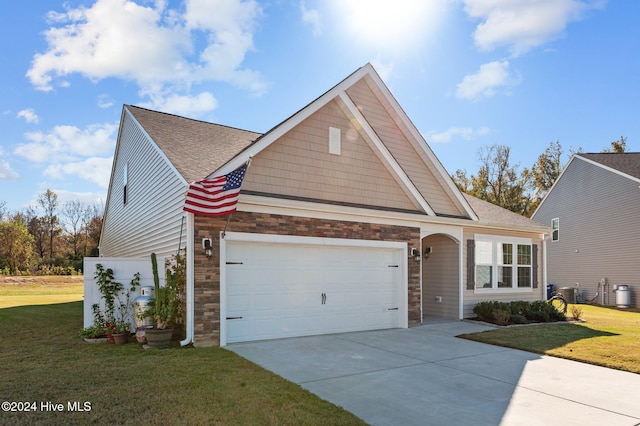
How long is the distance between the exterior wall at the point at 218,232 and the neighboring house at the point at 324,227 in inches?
1.0

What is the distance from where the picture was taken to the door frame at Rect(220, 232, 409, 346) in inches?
361

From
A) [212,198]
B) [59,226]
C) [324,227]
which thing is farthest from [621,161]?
[59,226]

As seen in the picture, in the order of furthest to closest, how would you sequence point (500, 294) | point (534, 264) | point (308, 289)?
point (534, 264)
point (500, 294)
point (308, 289)

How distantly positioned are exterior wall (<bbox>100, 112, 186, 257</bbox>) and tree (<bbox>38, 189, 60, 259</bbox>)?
31802mm

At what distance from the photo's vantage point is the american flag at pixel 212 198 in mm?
8656

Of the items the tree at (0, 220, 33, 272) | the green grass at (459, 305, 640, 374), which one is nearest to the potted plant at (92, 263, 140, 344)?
the green grass at (459, 305, 640, 374)

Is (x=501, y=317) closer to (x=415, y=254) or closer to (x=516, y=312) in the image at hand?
(x=516, y=312)

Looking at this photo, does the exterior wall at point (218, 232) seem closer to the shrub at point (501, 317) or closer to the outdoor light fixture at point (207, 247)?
the outdoor light fixture at point (207, 247)

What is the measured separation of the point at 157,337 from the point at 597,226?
74.9 ft

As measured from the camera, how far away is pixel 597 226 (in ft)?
76.4

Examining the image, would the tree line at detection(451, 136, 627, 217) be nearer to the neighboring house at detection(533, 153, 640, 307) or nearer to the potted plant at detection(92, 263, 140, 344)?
the neighboring house at detection(533, 153, 640, 307)

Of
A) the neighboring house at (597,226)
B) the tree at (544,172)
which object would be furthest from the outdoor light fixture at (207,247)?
the tree at (544,172)

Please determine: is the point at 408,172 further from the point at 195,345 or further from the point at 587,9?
the point at 195,345

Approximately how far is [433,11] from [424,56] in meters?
1.45
